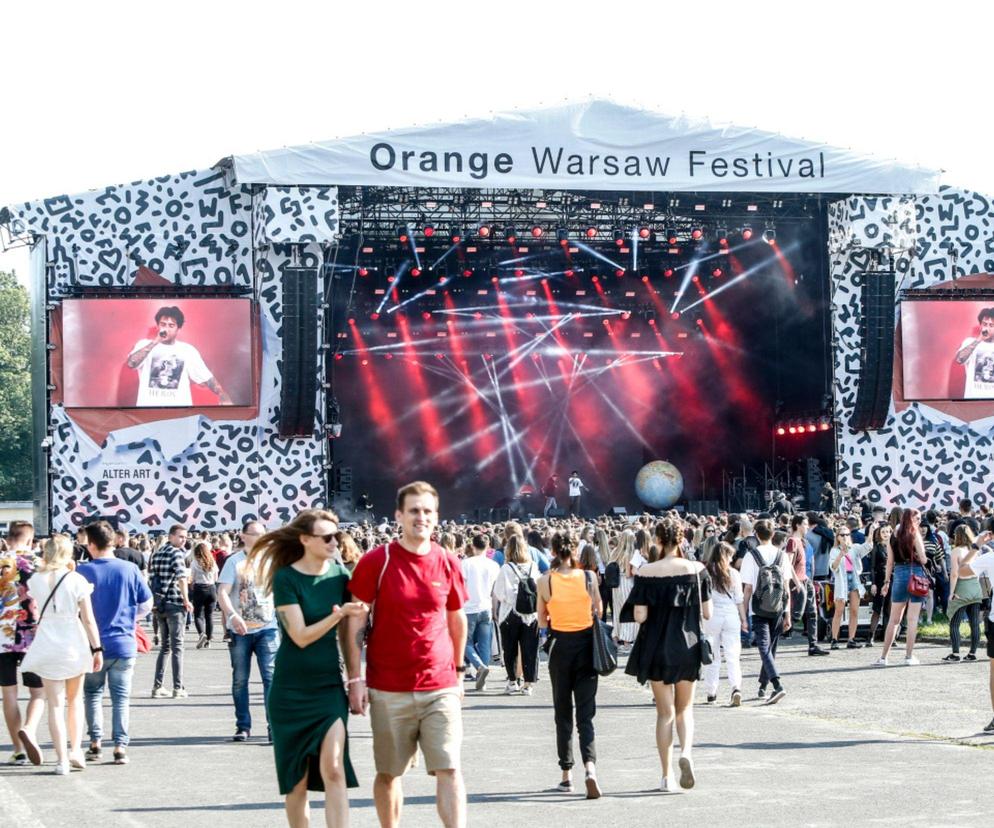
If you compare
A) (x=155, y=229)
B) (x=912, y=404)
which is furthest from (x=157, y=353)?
(x=912, y=404)

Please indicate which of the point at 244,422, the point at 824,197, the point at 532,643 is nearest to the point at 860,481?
the point at 824,197

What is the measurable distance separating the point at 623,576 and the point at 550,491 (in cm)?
1903

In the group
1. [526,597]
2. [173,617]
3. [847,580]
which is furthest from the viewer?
[847,580]

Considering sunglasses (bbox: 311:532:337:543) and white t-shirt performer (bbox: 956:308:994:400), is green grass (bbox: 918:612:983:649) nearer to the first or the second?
white t-shirt performer (bbox: 956:308:994:400)

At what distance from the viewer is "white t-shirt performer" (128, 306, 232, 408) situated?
94.8 feet

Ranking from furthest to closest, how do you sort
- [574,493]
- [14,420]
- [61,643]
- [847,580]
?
[14,420]
[574,493]
[847,580]
[61,643]

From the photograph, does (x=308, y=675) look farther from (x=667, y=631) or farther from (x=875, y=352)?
(x=875, y=352)

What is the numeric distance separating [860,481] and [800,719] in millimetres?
18638

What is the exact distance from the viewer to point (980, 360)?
3125 centimetres

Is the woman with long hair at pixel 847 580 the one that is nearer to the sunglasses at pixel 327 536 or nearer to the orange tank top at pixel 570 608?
the orange tank top at pixel 570 608

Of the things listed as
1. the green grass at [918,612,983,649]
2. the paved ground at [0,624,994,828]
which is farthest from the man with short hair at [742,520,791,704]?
the green grass at [918,612,983,649]

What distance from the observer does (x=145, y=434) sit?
29172 millimetres

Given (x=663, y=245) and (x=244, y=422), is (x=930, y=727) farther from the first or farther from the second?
(x=663, y=245)

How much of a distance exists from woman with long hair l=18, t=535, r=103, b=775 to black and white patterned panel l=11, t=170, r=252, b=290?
19.4m
